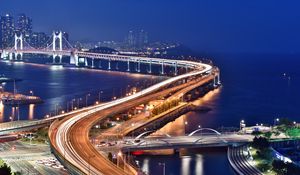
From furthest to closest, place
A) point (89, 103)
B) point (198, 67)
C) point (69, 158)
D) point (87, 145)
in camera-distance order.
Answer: point (198, 67) < point (89, 103) < point (87, 145) < point (69, 158)

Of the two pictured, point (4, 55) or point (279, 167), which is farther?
point (4, 55)

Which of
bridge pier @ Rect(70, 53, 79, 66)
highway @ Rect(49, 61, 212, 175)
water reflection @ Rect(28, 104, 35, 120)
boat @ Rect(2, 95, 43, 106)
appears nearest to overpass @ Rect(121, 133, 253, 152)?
highway @ Rect(49, 61, 212, 175)

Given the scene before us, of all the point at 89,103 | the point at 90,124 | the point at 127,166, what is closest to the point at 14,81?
the point at 89,103

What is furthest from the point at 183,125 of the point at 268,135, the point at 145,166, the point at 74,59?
the point at 74,59

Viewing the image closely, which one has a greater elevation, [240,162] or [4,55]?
[4,55]

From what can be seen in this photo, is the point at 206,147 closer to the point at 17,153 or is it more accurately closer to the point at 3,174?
the point at 17,153

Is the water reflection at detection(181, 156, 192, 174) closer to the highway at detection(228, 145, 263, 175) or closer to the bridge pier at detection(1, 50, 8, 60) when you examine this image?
the highway at detection(228, 145, 263, 175)

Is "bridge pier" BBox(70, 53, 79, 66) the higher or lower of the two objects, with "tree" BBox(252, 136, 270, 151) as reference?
higher

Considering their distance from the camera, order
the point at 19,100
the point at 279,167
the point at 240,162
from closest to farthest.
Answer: the point at 279,167
the point at 240,162
the point at 19,100

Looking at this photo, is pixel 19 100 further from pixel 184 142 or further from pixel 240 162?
pixel 240 162

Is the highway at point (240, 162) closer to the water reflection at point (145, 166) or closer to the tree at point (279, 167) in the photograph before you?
the tree at point (279, 167)

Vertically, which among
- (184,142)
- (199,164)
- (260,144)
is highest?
(260,144)
